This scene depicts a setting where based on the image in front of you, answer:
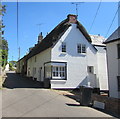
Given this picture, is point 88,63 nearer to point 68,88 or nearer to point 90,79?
point 90,79

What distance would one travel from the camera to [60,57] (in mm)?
19750

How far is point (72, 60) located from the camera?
2031 centimetres

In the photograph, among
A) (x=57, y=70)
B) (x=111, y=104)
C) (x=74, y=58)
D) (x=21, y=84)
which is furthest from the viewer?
(x=21, y=84)

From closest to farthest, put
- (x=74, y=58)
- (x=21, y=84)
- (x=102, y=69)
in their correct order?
(x=74, y=58)
(x=21, y=84)
(x=102, y=69)

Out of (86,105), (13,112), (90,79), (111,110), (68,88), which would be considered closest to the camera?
(13,112)

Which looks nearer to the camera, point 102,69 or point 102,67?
point 102,69

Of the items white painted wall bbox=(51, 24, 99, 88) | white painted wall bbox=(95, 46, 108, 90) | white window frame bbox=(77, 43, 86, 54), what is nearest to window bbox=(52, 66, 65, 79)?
white painted wall bbox=(51, 24, 99, 88)

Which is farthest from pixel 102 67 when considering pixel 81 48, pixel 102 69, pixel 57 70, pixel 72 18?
pixel 72 18

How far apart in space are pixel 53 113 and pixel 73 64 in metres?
12.4

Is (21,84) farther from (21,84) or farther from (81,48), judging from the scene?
(81,48)

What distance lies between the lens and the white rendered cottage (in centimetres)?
1941

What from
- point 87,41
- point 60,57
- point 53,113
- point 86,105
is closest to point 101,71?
point 87,41

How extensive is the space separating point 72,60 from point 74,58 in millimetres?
388

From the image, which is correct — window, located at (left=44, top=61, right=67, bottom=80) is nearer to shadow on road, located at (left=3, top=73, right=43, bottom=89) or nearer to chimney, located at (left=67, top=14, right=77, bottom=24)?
shadow on road, located at (left=3, top=73, right=43, bottom=89)
